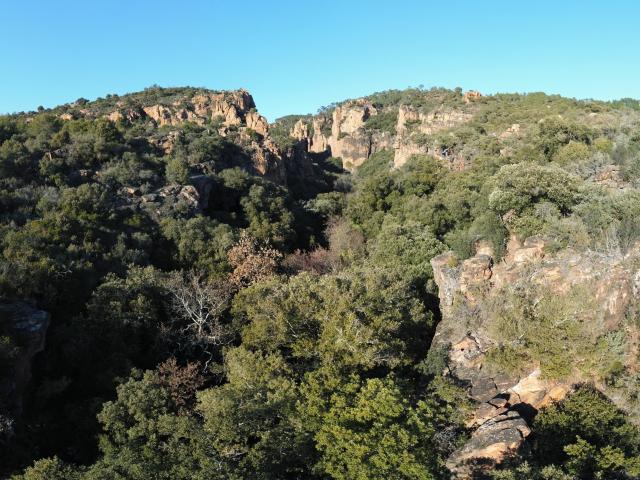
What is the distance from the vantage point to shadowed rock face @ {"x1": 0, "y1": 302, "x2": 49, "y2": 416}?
14.6 metres

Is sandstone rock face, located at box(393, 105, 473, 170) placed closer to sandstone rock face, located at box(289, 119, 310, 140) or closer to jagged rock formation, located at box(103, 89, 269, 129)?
jagged rock formation, located at box(103, 89, 269, 129)

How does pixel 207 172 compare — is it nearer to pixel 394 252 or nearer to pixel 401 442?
pixel 394 252

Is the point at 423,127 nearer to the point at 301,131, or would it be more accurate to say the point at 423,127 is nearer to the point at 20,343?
the point at 301,131

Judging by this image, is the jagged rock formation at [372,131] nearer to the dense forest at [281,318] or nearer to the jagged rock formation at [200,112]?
the dense forest at [281,318]

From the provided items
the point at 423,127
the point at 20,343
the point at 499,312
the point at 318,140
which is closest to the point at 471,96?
the point at 423,127

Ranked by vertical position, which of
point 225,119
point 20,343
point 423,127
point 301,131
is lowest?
point 20,343

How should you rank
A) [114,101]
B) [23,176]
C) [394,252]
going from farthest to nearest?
[114,101]
[23,176]
[394,252]

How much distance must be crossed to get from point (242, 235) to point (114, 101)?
163 feet

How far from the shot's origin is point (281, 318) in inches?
729

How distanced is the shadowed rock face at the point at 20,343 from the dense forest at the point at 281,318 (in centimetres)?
8

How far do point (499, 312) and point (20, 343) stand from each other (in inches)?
709

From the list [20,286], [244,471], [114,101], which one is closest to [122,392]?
[244,471]

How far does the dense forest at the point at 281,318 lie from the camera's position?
13188mm

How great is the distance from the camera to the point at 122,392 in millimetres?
15273
